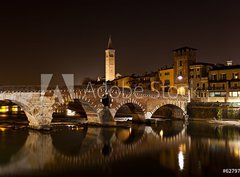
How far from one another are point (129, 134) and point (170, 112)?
2216 cm

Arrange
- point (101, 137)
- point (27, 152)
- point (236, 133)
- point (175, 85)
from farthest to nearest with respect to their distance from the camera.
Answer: point (175, 85), point (236, 133), point (101, 137), point (27, 152)

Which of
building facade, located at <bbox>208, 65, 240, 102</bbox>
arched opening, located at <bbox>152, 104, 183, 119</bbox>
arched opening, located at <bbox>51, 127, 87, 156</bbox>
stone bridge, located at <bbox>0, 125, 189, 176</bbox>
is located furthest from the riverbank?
arched opening, located at <bbox>51, 127, 87, 156</bbox>

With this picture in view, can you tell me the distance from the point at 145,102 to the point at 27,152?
22.0m

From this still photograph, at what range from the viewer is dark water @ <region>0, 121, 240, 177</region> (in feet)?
61.0

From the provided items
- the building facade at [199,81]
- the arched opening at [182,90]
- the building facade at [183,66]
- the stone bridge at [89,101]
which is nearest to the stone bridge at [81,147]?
the stone bridge at [89,101]

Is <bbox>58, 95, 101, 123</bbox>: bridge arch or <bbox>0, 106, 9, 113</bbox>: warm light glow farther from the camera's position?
<bbox>0, 106, 9, 113</bbox>: warm light glow

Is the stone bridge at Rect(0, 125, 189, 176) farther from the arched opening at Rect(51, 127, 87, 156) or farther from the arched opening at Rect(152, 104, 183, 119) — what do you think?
the arched opening at Rect(152, 104, 183, 119)

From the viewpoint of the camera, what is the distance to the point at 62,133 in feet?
104

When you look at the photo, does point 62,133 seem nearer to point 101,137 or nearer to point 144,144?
point 101,137

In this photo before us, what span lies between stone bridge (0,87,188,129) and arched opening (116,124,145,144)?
2881 mm

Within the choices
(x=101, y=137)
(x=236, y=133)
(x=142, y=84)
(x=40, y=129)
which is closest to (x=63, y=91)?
(x=40, y=129)

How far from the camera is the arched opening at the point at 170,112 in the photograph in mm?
50812

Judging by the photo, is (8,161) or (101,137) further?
(101,137)

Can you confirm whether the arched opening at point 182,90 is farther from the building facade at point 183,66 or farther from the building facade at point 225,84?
the building facade at point 225,84
